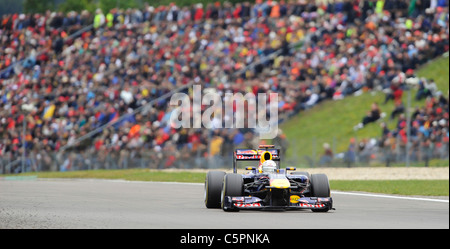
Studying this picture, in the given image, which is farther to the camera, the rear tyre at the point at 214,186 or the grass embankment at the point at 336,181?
the grass embankment at the point at 336,181

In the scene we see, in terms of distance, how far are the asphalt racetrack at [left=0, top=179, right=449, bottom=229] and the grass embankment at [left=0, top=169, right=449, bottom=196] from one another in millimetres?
2794

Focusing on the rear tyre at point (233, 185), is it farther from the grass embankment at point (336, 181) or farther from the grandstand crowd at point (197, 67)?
the grandstand crowd at point (197, 67)

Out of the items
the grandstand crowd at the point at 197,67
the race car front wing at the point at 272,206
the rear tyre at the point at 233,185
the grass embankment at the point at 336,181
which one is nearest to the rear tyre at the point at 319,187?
the race car front wing at the point at 272,206

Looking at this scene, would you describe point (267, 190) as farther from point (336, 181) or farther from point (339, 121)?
point (339, 121)

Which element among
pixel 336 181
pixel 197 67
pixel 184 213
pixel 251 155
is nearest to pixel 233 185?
pixel 184 213

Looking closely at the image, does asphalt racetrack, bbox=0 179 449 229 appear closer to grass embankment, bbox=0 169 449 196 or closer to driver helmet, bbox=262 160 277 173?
driver helmet, bbox=262 160 277 173

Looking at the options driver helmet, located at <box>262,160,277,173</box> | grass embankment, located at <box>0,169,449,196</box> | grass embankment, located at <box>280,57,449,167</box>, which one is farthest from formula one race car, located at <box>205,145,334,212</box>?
grass embankment, located at <box>280,57,449,167</box>

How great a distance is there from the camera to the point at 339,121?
43000 mm

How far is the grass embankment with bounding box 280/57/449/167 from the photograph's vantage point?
40000 mm

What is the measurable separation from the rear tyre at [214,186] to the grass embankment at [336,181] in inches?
330

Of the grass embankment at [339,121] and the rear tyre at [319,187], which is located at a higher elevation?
the grass embankment at [339,121]

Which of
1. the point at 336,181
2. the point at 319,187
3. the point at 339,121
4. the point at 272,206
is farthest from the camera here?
the point at 339,121

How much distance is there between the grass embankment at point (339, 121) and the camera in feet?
131

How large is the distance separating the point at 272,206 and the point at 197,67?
31649mm
